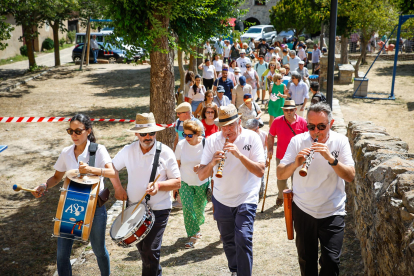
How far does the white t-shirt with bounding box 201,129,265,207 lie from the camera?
4430 mm

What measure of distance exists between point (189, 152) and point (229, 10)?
161 inches

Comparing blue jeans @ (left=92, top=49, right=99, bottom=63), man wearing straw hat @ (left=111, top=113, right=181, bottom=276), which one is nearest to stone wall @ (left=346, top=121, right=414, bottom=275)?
man wearing straw hat @ (left=111, top=113, right=181, bottom=276)

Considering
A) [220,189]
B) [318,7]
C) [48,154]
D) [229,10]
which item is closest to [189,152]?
[220,189]

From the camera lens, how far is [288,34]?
37875 millimetres

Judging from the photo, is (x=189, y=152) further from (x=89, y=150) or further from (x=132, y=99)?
(x=132, y=99)

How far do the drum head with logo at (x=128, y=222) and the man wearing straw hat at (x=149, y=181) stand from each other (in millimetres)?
163

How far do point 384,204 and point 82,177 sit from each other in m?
2.85

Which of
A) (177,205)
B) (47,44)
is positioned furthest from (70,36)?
(177,205)

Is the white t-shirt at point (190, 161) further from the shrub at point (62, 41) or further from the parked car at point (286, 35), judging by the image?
the shrub at point (62, 41)

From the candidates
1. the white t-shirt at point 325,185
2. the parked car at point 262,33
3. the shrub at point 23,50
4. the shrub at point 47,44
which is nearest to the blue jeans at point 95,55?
the shrub at point 23,50

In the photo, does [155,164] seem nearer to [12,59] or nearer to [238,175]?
[238,175]

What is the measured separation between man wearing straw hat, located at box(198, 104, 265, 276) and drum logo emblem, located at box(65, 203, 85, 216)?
1.23 m

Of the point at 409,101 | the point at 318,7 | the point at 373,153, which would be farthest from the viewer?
the point at 318,7

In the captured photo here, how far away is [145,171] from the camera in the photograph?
4.32 m
